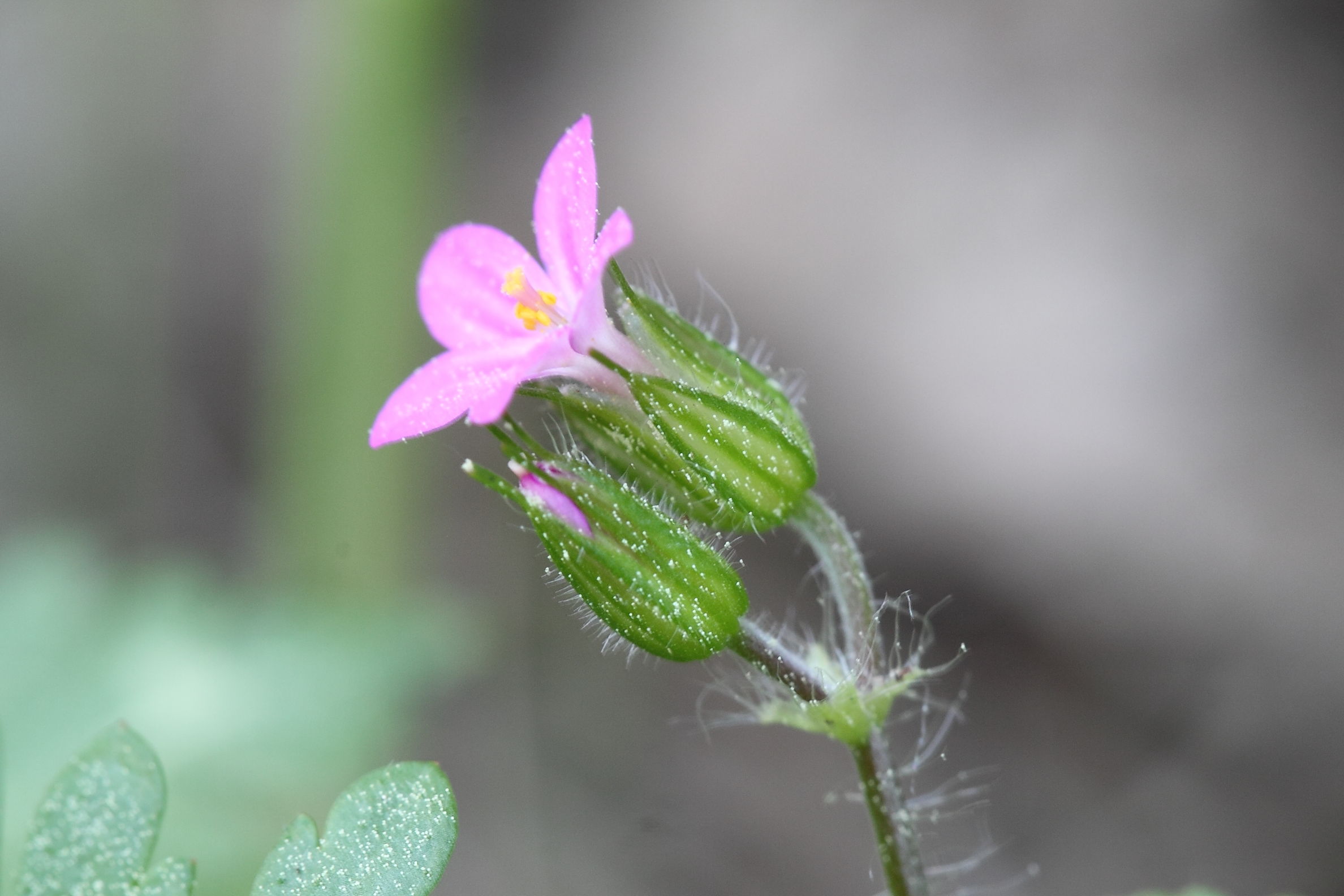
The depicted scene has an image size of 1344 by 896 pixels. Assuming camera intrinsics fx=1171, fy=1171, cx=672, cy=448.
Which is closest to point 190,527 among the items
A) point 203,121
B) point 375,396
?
point 375,396

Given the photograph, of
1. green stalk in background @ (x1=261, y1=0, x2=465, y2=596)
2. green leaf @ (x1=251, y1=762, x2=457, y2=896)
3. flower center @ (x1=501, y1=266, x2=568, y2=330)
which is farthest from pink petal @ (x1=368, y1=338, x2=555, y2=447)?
green stalk in background @ (x1=261, y1=0, x2=465, y2=596)

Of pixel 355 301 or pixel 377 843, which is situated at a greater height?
pixel 355 301

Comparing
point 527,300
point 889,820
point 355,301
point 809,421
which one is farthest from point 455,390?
point 355,301

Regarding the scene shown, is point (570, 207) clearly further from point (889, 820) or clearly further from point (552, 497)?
point (889, 820)

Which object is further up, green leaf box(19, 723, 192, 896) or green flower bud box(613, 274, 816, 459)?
green flower bud box(613, 274, 816, 459)

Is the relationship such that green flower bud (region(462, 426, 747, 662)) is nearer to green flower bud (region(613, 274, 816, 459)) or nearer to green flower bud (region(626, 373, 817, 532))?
green flower bud (region(626, 373, 817, 532))

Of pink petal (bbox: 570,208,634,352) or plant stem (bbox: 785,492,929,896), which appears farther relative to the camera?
plant stem (bbox: 785,492,929,896)
